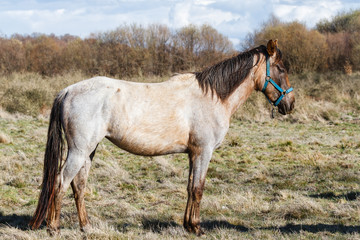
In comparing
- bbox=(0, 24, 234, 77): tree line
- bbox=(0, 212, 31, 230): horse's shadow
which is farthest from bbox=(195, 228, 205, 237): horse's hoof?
bbox=(0, 24, 234, 77): tree line

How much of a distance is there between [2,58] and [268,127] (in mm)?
22312

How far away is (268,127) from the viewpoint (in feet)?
43.1

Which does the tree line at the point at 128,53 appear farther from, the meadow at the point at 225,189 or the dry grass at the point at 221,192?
the dry grass at the point at 221,192

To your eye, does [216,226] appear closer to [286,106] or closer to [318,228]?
[318,228]

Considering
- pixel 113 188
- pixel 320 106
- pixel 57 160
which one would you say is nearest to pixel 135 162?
pixel 113 188

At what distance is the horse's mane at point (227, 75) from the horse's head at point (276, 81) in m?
0.19

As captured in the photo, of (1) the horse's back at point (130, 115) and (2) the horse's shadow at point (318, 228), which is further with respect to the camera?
(2) the horse's shadow at point (318, 228)

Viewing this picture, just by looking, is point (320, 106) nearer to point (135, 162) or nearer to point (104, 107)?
point (135, 162)

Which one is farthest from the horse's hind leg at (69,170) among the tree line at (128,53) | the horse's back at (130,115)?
the tree line at (128,53)

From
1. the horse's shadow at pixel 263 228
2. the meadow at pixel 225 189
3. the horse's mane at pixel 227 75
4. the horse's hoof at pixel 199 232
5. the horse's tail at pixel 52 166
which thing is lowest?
the meadow at pixel 225 189

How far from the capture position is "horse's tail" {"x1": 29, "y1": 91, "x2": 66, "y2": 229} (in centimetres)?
398

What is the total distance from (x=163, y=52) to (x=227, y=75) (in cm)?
2075

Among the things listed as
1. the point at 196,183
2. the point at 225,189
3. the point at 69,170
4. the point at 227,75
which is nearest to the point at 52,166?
the point at 69,170

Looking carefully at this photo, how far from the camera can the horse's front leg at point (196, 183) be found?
429cm
